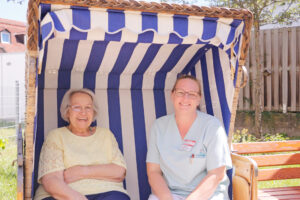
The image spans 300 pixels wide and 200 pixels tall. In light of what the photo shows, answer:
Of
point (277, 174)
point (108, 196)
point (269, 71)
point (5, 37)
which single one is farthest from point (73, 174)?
point (5, 37)

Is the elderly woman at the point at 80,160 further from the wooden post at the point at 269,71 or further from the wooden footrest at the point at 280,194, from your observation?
the wooden post at the point at 269,71

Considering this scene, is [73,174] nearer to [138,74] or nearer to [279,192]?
[138,74]

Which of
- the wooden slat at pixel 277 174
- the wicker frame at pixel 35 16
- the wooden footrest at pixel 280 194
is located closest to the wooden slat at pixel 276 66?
the wooden slat at pixel 277 174

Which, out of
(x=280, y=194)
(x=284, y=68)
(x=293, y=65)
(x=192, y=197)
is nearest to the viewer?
(x=192, y=197)

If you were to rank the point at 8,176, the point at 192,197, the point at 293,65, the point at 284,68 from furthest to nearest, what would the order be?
1. the point at 284,68
2. the point at 293,65
3. the point at 8,176
4. the point at 192,197

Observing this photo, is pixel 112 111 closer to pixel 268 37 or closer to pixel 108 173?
pixel 108 173

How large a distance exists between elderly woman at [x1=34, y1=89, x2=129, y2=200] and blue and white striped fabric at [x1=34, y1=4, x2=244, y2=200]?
33 centimetres

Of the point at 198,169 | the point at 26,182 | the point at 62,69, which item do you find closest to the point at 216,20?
the point at 198,169

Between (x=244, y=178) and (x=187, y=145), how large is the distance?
0.55m

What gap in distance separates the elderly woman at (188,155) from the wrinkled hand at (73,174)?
0.57 m

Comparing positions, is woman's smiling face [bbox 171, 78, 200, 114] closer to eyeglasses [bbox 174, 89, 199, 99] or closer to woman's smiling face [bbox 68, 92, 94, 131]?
eyeglasses [bbox 174, 89, 199, 99]

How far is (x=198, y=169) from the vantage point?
2.79 m

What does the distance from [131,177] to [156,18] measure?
1.72 m

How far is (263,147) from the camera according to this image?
3758mm
